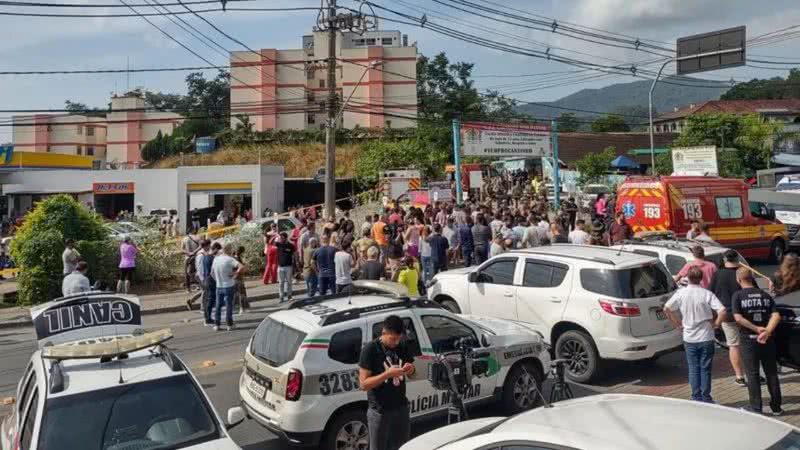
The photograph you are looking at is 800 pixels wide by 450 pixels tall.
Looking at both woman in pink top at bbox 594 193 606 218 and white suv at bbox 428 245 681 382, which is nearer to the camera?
white suv at bbox 428 245 681 382

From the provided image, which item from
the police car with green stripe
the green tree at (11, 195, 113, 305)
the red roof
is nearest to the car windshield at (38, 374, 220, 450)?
the police car with green stripe

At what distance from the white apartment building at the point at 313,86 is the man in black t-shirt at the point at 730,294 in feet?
225

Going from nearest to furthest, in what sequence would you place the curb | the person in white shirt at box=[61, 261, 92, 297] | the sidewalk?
1. the person in white shirt at box=[61, 261, 92, 297]
2. the curb
3. the sidewalk

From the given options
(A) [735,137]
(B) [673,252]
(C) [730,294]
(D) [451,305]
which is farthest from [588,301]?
→ (A) [735,137]

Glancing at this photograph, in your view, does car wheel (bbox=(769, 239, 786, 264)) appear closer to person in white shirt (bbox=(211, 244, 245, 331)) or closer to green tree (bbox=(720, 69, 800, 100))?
person in white shirt (bbox=(211, 244, 245, 331))

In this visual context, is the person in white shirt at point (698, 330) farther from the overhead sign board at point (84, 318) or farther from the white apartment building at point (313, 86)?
the white apartment building at point (313, 86)

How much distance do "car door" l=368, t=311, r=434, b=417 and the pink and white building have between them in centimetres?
9217

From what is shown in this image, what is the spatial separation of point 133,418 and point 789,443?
4269 mm

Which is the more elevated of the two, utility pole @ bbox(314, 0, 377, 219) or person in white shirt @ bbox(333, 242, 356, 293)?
utility pole @ bbox(314, 0, 377, 219)

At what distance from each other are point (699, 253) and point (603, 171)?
36.1m

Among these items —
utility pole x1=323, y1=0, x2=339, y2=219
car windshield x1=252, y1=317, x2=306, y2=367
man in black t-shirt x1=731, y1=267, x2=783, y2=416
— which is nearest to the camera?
car windshield x1=252, y1=317, x2=306, y2=367

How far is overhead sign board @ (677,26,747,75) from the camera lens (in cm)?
2061

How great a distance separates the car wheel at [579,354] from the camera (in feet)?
31.8

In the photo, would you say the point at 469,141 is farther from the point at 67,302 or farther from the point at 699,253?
the point at 67,302
